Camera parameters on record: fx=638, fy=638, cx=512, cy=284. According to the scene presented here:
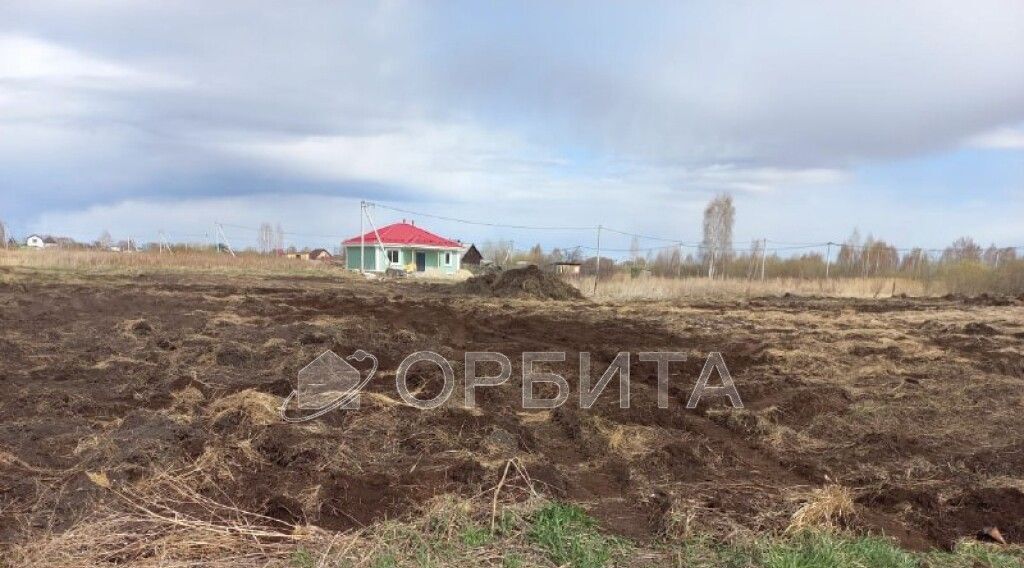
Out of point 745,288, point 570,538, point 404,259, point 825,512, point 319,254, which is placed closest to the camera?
point 570,538

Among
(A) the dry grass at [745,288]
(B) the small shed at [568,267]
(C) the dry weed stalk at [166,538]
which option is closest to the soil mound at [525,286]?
(A) the dry grass at [745,288]

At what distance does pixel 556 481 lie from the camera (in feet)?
12.1

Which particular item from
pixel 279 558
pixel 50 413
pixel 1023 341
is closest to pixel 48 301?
pixel 50 413

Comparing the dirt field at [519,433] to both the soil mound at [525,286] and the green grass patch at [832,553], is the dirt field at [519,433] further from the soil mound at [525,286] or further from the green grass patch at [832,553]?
the soil mound at [525,286]

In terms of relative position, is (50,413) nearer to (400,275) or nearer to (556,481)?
(556,481)

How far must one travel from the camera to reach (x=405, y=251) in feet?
137

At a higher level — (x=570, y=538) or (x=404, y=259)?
(x=404, y=259)

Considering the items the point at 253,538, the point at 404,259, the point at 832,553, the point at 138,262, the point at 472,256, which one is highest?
the point at 472,256

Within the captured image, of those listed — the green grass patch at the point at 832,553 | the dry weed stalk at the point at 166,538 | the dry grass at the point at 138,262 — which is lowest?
the dry weed stalk at the point at 166,538

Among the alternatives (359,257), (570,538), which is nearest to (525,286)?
(570,538)

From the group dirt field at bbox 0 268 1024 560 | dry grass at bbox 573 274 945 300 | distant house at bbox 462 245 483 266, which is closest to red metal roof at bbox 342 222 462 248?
distant house at bbox 462 245 483 266

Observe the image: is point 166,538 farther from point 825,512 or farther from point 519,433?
point 825,512

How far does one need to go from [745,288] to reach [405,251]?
24.3m

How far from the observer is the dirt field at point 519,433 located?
11.1ft
